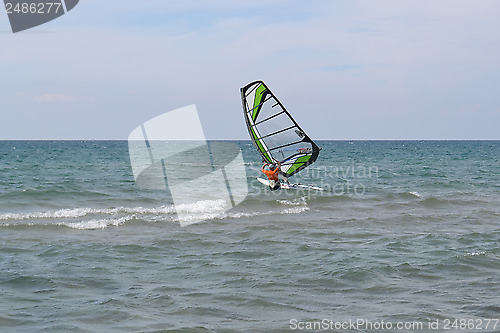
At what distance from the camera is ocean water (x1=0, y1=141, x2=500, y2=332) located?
25.6 feet

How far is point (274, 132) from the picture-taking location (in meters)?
12.1

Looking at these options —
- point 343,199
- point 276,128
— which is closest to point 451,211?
point 343,199

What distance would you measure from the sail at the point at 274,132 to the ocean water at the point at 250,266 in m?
2.01

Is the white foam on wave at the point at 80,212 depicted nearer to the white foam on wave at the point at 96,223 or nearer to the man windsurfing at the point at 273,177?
the white foam on wave at the point at 96,223

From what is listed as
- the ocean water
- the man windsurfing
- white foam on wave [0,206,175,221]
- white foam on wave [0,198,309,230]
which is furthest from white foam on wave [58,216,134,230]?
the man windsurfing

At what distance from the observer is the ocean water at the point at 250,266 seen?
781cm

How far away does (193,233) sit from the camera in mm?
14086

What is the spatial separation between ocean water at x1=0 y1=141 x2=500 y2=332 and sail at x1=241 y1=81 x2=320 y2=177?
201 cm

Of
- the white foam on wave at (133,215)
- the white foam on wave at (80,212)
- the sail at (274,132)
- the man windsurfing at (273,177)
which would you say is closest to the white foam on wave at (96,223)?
the white foam on wave at (133,215)

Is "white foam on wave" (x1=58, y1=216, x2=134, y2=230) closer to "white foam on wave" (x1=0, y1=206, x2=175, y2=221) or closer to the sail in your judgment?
"white foam on wave" (x1=0, y1=206, x2=175, y2=221)

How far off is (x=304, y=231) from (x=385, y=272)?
4.40 metres

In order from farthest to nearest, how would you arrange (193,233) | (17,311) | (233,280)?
(193,233), (233,280), (17,311)

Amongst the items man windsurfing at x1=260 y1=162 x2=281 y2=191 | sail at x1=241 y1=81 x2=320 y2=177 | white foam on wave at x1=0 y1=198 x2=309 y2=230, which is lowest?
white foam on wave at x1=0 y1=198 x2=309 y2=230

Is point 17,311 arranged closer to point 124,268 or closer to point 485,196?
point 124,268
